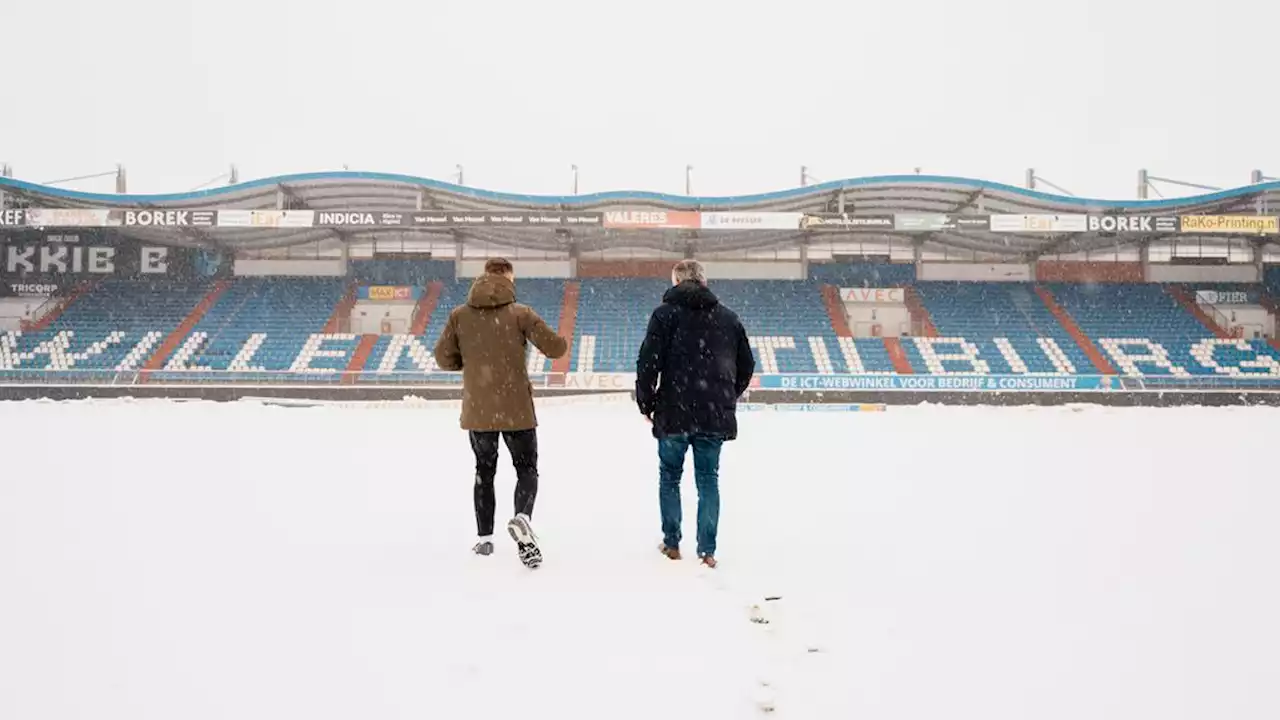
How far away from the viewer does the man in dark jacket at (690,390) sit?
12.3 feet

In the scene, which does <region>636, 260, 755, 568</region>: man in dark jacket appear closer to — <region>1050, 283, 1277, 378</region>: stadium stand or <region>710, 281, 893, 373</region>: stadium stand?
<region>710, 281, 893, 373</region>: stadium stand

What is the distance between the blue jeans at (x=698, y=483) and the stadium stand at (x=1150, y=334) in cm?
2125

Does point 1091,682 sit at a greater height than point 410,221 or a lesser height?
lesser

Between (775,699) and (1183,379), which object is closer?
(775,699)

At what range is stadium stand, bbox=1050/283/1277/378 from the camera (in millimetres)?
21609

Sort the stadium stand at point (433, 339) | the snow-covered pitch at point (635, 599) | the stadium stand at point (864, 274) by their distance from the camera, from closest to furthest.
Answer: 1. the snow-covered pitch at point (635, 599)
2. the stadium stand at point (433, 339)
3. the stadium stand at point (864, 274)

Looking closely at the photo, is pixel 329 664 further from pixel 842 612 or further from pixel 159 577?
pixel 842 612

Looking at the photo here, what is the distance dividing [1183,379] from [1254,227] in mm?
6009

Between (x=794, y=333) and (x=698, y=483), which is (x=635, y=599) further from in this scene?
(x=794, y=333)

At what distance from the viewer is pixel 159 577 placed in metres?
3.35

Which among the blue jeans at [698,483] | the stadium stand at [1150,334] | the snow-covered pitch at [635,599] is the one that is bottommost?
the snow-covered pitch at [635,599]

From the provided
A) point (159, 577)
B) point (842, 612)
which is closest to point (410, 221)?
point (159, 577)

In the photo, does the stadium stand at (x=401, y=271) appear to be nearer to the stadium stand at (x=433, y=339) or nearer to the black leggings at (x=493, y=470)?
the stadium stand at (x=433, y=339)

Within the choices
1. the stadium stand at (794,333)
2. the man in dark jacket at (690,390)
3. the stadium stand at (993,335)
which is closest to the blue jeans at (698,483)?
the man in dark jacket at (690,390)
